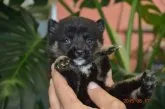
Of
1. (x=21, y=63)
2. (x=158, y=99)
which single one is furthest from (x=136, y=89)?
(x=21, y=63)

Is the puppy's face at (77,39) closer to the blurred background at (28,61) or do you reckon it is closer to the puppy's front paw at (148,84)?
the puppy's front paw at (148,84)

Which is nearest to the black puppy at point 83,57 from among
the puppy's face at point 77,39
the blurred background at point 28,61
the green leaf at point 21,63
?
the puppy's face at point 77,39

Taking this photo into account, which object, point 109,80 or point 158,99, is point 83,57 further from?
point 158,99

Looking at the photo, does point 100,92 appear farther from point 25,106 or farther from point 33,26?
point 33,26

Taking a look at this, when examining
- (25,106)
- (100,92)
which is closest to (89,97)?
(100,92)

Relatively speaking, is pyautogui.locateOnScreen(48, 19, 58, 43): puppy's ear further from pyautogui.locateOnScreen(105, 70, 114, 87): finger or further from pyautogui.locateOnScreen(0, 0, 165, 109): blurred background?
pyautogui.locateOnScreen(0, 0, 165, 109): blurred background

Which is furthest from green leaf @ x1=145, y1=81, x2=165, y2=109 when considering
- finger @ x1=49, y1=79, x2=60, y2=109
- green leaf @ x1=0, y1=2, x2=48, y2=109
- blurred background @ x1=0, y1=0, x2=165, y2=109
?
finger @ x1=49, y1=79, x2=60, y2=109
